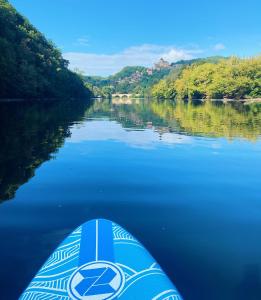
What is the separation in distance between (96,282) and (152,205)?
4.79 metres

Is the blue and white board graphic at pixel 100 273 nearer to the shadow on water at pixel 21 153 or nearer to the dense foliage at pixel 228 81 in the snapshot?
the shadow on water at pixel 21 153

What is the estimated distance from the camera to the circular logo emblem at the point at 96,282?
412 centimetres

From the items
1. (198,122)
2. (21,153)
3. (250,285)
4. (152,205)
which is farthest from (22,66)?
(250,285)

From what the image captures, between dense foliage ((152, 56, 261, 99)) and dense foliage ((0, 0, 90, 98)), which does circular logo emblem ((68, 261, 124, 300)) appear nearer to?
dense foliage ((0, 0, 90, 98))

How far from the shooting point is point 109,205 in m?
9.01

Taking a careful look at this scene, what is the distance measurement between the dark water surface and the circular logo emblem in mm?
1172

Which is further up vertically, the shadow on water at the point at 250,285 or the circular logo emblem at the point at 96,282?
the circular logo emblem at the point at 96,282

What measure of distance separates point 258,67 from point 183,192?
118 meters

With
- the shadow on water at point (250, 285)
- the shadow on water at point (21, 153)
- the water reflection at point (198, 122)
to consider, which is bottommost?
the water reflection at point (198, 122)

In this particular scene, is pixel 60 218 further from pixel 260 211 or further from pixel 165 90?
pixel 165 90

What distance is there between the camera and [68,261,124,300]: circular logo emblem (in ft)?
13.5

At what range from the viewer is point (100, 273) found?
14.7 feet

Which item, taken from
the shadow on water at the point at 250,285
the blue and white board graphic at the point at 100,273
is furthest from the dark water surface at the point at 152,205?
the blue and white board graphic at the point at 100,273

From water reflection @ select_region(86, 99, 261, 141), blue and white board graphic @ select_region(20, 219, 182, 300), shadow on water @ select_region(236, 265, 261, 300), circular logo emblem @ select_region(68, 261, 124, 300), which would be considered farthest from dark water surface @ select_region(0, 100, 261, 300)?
water reflection @ select_region(86, 99, 261, 141)
